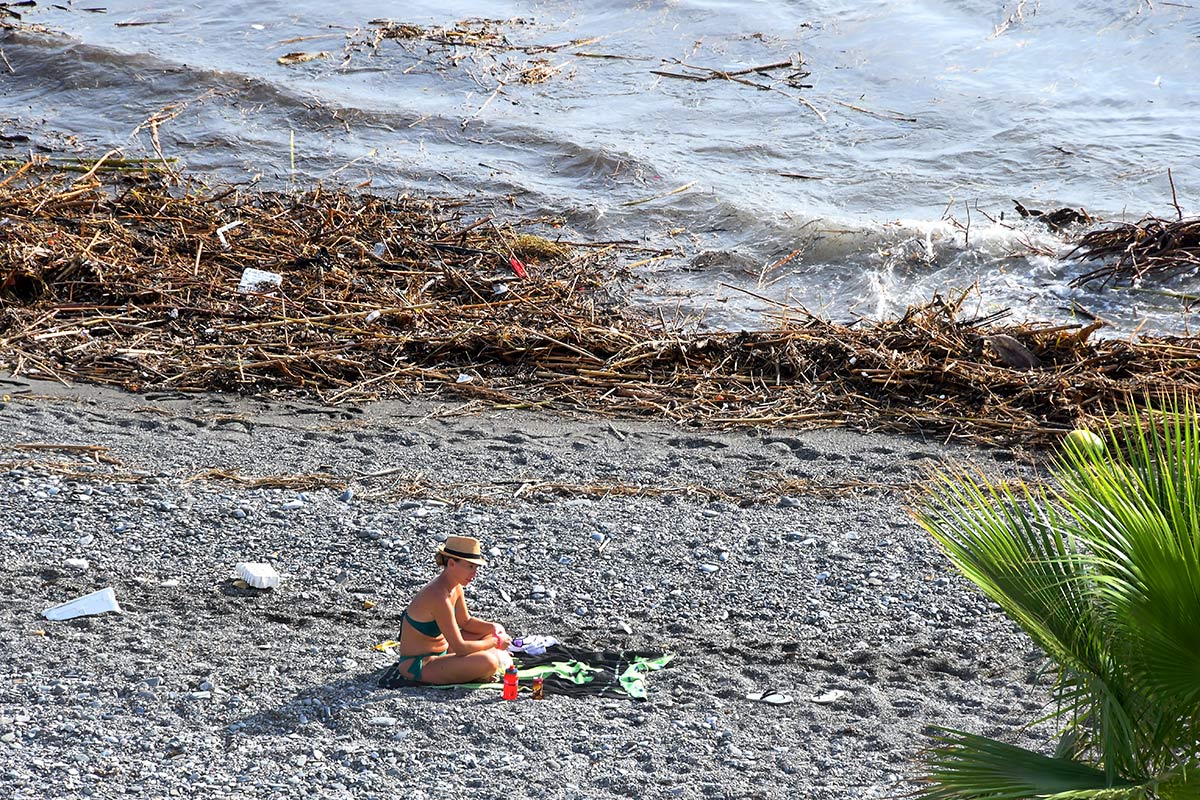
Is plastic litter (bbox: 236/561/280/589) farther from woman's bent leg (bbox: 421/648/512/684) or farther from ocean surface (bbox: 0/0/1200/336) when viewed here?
ocean surface (bbox: 0/0/1200/336)

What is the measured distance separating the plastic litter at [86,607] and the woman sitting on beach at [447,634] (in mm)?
1329

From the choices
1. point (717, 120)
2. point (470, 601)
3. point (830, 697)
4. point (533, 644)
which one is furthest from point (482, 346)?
point (717, 120)

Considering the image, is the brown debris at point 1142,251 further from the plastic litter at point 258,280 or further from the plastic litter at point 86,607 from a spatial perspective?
the plastic litter at point 86,607

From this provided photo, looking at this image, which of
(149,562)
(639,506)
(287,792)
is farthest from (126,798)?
(639,506)

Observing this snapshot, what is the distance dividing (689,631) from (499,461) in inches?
79.9

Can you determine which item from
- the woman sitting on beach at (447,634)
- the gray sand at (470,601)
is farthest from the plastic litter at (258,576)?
the woman sitting on beach at (447,634)

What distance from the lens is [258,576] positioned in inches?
206

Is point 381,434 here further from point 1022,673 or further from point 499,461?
point 1022,673

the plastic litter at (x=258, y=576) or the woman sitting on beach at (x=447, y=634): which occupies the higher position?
the woman sitting on beach at (x=447, y=634)

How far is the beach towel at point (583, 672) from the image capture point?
455cm

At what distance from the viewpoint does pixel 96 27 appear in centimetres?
1917

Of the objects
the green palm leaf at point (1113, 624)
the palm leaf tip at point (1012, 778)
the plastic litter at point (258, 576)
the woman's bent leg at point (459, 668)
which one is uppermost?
the green palm leaf at point (1113, 624)

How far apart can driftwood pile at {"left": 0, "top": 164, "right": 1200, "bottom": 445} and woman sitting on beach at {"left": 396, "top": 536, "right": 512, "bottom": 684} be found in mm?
3289

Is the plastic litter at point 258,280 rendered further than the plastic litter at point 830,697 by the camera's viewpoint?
Yes
